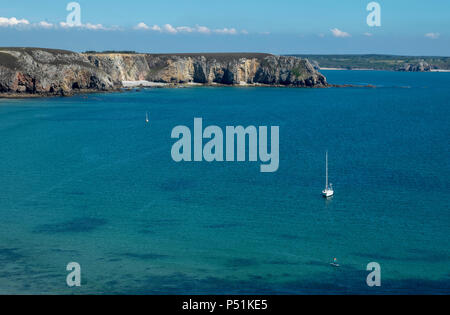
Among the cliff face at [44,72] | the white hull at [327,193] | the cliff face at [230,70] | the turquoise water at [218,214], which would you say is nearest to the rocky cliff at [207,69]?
the cliff face at [230,70]

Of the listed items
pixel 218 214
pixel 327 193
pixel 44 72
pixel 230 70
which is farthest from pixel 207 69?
pixel 218 214

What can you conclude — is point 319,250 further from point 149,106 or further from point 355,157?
point 149,106

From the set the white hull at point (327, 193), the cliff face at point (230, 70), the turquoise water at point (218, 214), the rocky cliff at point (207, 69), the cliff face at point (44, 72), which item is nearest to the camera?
the turquoise water at point (218, 214)

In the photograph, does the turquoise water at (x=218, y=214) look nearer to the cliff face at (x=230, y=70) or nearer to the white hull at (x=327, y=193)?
the white hull at (x=327, y=193)

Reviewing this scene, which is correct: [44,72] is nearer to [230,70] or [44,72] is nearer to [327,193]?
[230,70]

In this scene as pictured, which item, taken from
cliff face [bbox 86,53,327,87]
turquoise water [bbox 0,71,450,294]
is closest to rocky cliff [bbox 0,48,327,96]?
cliff face [bbox 86,53,327,87]

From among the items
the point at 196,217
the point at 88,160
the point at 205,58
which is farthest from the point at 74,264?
the point at 205,58
